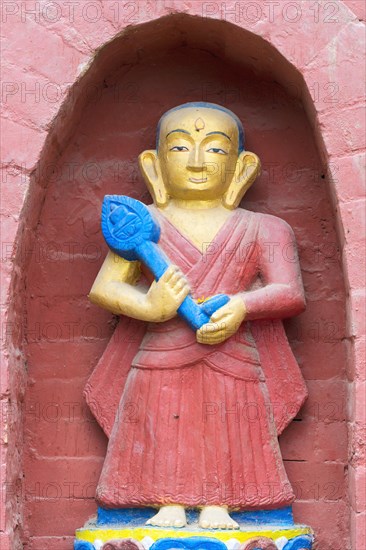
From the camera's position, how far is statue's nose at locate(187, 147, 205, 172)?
14.9ft

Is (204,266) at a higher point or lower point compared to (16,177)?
lower

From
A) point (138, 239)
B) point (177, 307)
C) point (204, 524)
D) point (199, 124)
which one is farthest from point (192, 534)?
point (199, 124)

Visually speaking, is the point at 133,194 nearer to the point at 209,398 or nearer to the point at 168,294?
the point at 168,294

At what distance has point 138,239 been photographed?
4.40 metres

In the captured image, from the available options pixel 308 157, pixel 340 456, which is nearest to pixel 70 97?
pixel 308 157

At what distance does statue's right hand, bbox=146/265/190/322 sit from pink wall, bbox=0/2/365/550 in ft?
1.70

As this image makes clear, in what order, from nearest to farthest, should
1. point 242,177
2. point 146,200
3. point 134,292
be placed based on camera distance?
point 134,292, point 242,177, point 146,200

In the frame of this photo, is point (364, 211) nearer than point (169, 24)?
Yes

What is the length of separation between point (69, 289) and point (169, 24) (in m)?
1.21

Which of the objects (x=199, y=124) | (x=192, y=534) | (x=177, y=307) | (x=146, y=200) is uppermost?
(x=199, y=124)

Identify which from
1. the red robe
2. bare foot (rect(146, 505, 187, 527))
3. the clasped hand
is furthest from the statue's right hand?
bare foot (rect(146, 505, 187, 527))

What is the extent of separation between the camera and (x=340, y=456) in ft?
15.1

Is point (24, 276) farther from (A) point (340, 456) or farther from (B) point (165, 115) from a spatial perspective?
(A) point (340, 456)

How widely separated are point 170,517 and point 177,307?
80 centimetres
